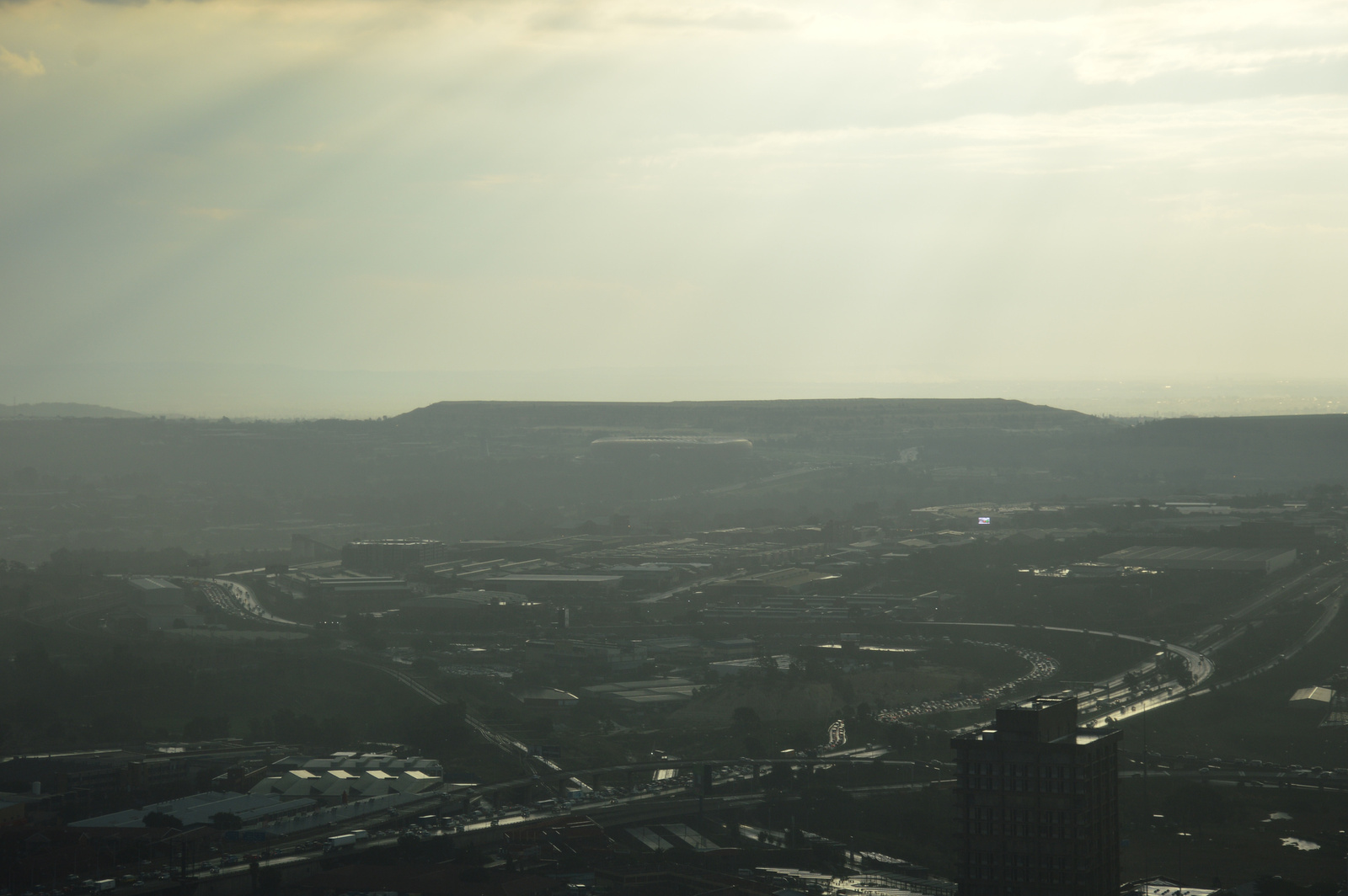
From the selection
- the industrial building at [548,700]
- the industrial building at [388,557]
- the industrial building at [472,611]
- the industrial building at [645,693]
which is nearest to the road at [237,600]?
the industrial building at [472,611]

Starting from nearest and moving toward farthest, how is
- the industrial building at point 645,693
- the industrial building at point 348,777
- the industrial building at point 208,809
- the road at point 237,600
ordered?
the industrial building at point 208,809
the industrial building at point 348,777
the industrial building at point 645,693
the road at point 237,600

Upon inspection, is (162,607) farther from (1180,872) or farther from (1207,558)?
(1180,872)

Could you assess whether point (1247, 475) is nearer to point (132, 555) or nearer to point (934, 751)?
point (132, 555)

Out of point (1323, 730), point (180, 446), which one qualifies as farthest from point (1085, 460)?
point (1323, 730)

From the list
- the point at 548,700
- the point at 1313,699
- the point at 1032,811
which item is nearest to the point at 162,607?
the point at 548,700

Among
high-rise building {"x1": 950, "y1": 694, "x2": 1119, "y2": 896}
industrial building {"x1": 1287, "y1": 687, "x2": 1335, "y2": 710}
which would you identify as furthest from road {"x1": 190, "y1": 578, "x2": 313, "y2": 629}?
high-rise building {"x1": 950, "y1": 694, "x2": 1119, "y2": 896}

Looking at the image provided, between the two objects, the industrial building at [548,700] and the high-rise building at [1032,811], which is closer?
the high-rise building at [1032,811]

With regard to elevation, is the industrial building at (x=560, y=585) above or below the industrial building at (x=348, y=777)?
above

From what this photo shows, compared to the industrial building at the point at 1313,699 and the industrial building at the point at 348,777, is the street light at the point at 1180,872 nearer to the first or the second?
the industrial building at the point at 1313,699
